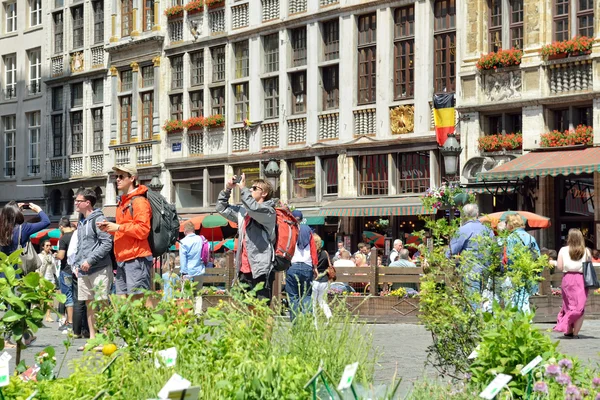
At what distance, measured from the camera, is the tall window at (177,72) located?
38.3 metres

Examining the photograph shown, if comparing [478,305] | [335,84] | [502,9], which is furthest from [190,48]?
[478,305]

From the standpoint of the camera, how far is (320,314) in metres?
7.62

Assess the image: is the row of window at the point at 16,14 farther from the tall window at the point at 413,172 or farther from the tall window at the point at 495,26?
the tall window at the point at 495,26

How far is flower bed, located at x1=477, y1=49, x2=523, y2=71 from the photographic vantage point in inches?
1078

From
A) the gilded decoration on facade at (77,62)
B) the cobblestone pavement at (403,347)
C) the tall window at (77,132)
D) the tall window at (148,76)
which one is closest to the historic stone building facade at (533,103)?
the cobblestone pavement at (403,347)

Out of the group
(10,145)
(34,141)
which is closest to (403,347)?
(34,141)

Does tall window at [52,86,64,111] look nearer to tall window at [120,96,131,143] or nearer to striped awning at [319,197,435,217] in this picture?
tall window at [120,96,131,143]

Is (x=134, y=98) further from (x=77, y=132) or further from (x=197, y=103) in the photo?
(x=77, y=132)

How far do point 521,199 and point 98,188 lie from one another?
18.3 metres

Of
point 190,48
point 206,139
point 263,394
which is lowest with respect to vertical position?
point 263,394

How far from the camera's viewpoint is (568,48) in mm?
26219

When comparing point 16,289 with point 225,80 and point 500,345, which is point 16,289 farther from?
point 225,80

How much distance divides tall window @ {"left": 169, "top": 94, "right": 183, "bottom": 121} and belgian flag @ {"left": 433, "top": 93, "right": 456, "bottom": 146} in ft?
36.6

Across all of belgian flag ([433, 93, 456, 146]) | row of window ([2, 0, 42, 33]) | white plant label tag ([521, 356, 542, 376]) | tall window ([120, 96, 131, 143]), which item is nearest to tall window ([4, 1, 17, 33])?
row of window ([2, 0, 42, 33])
